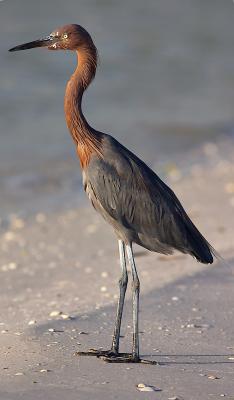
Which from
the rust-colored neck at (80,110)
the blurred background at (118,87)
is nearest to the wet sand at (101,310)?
the rust-colored neck at (80,110)

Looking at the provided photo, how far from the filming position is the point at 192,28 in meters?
22.9

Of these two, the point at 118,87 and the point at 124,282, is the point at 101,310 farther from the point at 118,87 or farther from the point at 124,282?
the point at 118,87

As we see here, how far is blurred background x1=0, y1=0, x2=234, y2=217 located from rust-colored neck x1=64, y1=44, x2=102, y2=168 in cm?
522

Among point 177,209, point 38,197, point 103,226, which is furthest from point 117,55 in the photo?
point 177,209

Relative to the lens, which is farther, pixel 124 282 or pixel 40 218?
pixel 40 218

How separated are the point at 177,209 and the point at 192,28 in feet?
54.1

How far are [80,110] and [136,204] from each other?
31.8 inches

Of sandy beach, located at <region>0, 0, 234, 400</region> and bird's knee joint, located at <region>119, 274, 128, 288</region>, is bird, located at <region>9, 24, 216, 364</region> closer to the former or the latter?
bird's knee joint, located at <region>119, 274, 128, 288</region>

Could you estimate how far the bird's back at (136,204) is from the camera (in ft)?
22.3

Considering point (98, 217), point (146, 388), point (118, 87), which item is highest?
point (118, 87)

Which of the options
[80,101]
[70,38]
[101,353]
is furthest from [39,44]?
[101,353]

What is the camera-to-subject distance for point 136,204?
6875 millimetres

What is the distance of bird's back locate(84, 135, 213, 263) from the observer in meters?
6.81

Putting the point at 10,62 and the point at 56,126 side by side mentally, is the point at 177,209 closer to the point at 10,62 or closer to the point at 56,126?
the point at 56,126
